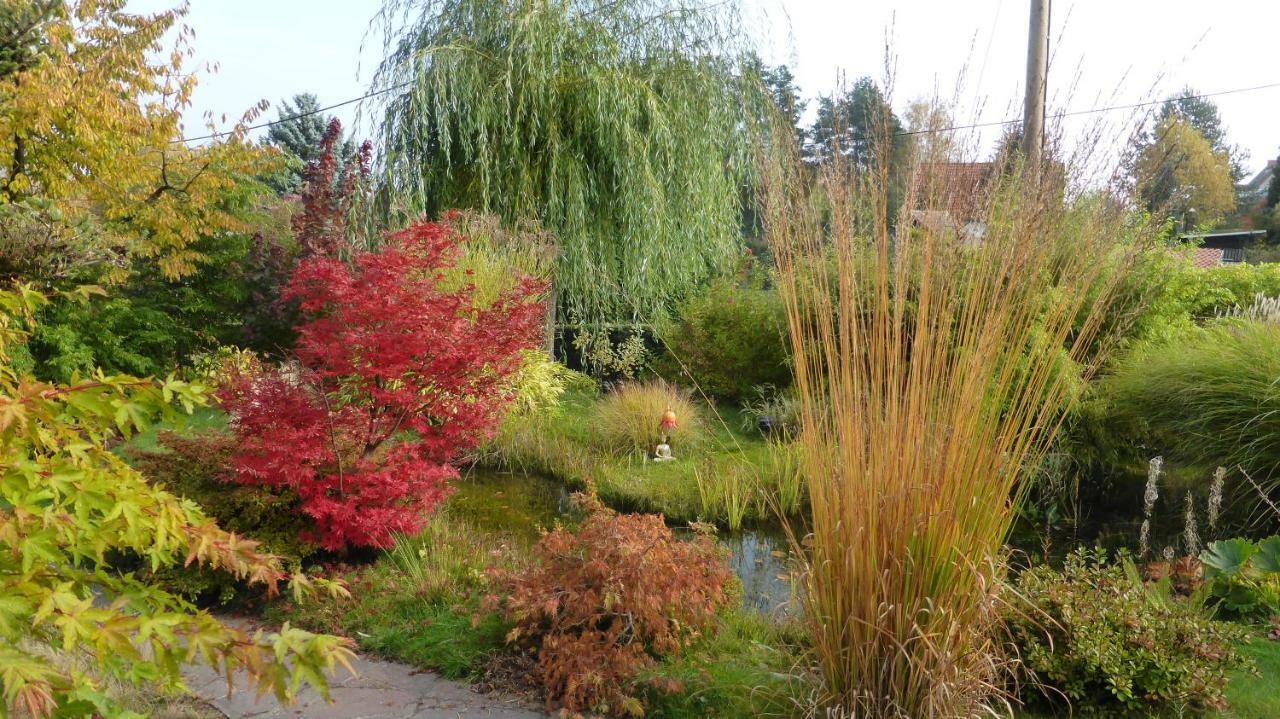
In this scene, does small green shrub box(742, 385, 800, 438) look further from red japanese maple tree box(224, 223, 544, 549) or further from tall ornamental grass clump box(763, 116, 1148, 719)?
tall ornamental grass clump box(763, 116, 1148, 719)

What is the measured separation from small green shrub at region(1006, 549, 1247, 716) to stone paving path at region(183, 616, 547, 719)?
5.58 feet

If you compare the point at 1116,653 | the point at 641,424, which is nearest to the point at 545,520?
the point at 641,424

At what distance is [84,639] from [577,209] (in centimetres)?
860

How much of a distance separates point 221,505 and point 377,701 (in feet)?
5.64

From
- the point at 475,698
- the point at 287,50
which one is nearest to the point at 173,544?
the point at 475,698

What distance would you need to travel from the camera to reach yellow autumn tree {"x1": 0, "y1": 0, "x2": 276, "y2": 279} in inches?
287

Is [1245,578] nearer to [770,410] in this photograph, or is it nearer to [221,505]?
[221,505]

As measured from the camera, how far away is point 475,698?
3090 millimetres

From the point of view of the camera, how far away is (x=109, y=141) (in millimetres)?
8055

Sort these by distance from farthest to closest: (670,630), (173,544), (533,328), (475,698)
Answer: (533,328) < (670,630) < (475,698) < (173,544)

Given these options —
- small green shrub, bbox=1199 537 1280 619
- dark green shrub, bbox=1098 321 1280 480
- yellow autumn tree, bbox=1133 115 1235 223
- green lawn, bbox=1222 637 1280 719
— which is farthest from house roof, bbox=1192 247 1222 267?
yellow autumn tree, bbox=1133 115 1235 223

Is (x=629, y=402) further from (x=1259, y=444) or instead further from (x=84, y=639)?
(x=84, y=639)

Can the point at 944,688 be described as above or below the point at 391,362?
below

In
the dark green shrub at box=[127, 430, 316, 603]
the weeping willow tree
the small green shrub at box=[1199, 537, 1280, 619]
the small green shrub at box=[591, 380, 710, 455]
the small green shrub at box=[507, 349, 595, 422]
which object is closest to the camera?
the small green shrub at box=[1199, 537, 1280, 619]
